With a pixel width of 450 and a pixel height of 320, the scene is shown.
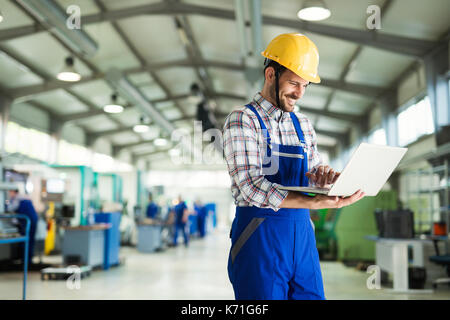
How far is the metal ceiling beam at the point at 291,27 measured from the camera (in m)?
8.64

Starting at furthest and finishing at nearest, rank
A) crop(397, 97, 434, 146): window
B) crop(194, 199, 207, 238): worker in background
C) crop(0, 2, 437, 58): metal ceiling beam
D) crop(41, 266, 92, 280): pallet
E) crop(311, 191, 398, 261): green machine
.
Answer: crop(194, 199, 207, 238): worker in background → crop(397, 97, 434, 146): window → crop(311, 191, 398, 261): green machine → crop(0, 2, 437, 58): metal ceiling beam → crop(41, 266, 92, 280): pallet

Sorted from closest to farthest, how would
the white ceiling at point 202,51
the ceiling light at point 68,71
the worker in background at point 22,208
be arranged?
the worker in background at point 22,208 → the white ceiling at point 202,51 → the ceiling light at point 68,71

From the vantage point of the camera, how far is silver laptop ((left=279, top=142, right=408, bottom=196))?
52.6 inches

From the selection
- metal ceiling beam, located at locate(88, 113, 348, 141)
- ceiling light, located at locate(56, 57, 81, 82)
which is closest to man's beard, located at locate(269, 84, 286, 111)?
ceiling light, located at locate(56, 57, 81, 82)

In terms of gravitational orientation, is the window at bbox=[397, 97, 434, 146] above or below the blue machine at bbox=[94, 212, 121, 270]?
above

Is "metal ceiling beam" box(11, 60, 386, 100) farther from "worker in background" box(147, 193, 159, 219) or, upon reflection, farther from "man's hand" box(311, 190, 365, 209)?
"man's hand" box(311, 190, 365, 209)

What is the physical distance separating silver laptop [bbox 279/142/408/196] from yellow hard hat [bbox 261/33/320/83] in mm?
426

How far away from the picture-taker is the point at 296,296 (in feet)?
5.09

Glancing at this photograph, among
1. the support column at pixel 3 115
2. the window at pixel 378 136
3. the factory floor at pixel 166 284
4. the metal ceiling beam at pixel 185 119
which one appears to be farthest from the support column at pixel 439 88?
the support column at pixel 3 115

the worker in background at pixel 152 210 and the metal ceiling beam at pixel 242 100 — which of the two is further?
the metal ceiling beam at pixel 242 100

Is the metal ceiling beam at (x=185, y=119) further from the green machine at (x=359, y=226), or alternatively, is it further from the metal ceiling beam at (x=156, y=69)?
the green machine at (x=359, y=226)

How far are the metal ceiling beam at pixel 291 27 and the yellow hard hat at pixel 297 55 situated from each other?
7497 mm
